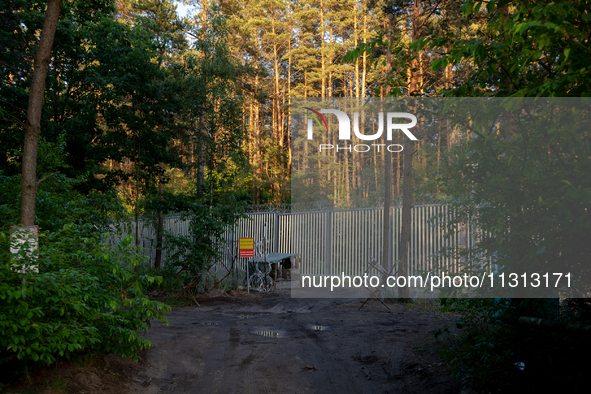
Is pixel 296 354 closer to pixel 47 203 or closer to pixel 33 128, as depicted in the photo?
pixel 47 203

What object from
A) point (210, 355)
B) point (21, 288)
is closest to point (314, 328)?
point (210, 355)

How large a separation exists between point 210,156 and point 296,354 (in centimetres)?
868

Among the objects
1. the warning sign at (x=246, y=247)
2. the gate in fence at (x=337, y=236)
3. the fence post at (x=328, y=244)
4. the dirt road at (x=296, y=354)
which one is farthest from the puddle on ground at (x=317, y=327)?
the fence post at (x=328, y=244)

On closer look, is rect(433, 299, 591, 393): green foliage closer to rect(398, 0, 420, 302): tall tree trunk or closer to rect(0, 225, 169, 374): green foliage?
rect(0, 225, 169, 374): green foliage

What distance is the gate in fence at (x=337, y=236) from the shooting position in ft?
44.0

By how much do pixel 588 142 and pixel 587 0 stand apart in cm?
113

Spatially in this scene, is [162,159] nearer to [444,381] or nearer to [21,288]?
[21,288]

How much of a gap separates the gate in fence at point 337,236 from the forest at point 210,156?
143cm

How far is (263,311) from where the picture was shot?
41.5 feet

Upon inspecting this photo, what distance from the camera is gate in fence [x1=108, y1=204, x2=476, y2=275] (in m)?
13.4

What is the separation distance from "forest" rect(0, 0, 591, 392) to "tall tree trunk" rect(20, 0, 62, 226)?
0.02m

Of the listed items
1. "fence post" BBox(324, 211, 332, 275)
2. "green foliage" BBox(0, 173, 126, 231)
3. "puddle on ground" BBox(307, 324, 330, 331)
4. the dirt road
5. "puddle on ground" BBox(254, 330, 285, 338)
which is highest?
"green foliage" BBox(0, 173, 126, 231)

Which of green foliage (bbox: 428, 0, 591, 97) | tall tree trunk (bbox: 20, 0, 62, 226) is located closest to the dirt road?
tall tree trunk (bbox: 20, 0, 62, 226)

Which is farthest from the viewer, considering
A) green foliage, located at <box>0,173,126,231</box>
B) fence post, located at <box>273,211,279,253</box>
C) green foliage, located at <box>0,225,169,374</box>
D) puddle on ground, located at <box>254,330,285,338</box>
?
fence post, located at <box>273,211,279,253</box>
